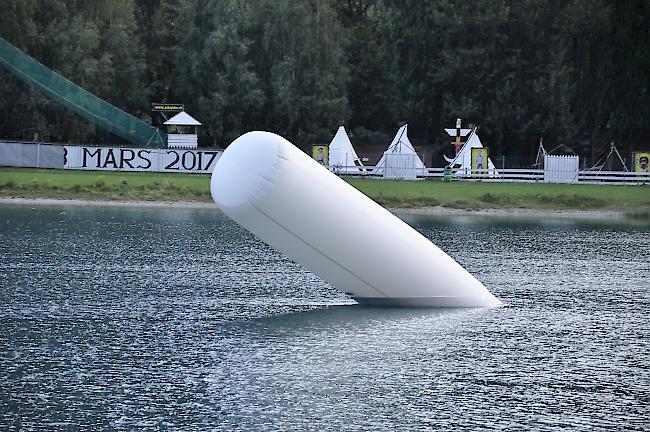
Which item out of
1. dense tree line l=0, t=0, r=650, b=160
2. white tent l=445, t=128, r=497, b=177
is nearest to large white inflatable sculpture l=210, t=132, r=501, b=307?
white tent l=445, t=128, r=497, b=177

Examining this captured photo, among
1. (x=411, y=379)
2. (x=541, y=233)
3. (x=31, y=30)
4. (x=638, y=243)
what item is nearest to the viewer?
(x=411, y=379)

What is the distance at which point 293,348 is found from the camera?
20.3 metres

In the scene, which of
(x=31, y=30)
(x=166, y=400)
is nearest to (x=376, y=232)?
(x=166, y=400)

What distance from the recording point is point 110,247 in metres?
35.6

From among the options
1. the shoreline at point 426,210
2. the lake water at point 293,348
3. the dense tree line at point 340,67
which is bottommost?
the lake water at point 293,348

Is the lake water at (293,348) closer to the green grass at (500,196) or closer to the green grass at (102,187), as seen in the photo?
the green grass at (102,187)

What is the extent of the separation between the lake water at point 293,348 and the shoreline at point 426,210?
19.9 m

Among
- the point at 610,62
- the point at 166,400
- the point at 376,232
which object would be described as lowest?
the point at 166,400

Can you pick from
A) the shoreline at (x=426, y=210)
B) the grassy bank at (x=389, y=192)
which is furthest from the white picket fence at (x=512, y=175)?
the shoreline at (x=426, y=210)

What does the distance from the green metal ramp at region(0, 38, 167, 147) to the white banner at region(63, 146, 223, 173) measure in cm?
431

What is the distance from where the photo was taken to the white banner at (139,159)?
64.9 metres

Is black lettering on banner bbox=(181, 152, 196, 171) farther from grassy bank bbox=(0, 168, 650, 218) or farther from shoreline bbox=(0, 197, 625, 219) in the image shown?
shoreline bbox=(0, 197, 625, 219)

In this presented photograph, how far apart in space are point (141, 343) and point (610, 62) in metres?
57.7

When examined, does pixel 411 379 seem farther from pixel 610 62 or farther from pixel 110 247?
pixel 610 62
